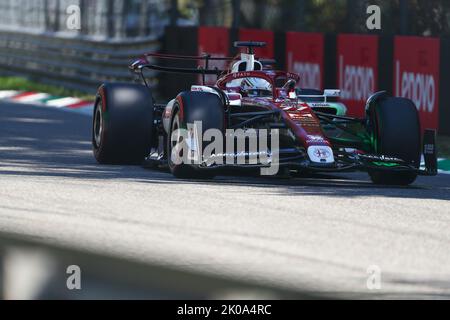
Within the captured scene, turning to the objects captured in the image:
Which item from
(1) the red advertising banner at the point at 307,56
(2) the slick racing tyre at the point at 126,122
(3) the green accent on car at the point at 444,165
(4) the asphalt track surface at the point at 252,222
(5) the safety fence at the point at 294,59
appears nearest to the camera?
(4) the asphalt track surface at the point at 252,222

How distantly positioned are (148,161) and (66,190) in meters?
1.81

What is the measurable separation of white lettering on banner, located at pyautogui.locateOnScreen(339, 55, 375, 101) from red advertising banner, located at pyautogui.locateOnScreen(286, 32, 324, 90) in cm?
55

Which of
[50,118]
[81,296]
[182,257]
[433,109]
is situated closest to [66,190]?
[182,257]

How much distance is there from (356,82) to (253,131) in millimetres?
6301

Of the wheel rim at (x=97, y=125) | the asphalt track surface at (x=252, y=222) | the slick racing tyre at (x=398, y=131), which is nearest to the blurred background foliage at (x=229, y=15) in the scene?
the asphalt track surface at (x=252, y=222)

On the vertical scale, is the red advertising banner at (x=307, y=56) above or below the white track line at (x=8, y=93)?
above

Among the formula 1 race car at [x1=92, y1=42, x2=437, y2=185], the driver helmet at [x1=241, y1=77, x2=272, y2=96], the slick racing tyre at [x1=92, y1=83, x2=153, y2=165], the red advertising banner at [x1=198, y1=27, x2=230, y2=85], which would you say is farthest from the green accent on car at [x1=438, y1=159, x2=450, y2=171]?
the red advertising banner at [x1=198, y1=27, x2=230, y2=85]

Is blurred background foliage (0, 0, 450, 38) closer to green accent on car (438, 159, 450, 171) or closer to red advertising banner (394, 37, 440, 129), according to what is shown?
red advertising banner (394, 37, 440, 129)

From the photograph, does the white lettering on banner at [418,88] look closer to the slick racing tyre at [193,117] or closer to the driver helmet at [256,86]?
the driver helmet at [256,86]

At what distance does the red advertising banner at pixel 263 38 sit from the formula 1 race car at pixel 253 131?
6891 millimetres

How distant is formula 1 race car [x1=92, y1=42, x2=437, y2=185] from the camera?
33.9 feet

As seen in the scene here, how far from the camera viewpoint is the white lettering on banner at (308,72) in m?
17.7

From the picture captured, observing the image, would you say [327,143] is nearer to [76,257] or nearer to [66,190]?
[66,190]

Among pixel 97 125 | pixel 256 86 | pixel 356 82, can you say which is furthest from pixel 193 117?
pixel 356 82
